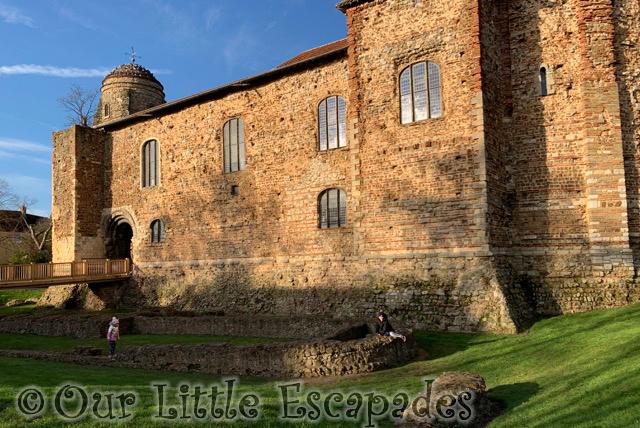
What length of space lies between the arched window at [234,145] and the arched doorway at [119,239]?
7.66m

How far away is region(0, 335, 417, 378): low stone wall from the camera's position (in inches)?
431

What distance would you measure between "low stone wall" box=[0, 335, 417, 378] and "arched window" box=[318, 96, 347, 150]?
844 cm

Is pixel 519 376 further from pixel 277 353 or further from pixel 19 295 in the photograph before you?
pixel 19 295

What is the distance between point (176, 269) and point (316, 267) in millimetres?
7862

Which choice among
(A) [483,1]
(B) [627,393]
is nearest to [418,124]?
(A) [483,1]

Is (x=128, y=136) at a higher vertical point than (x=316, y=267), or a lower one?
higher

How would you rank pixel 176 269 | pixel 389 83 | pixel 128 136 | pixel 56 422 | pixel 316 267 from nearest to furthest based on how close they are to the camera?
pixel 56 422 → pixel 389 83 → pixel 316 267 → pixel 176 269 → pixel 128 136

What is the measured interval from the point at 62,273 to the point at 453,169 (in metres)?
17.6

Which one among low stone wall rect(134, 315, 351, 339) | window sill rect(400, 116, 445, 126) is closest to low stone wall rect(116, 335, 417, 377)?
low stone wall rect(134, 315, 351, 339)

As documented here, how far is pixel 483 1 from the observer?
1552 centimetres

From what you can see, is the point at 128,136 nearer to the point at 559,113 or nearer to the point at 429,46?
the point at 429,46

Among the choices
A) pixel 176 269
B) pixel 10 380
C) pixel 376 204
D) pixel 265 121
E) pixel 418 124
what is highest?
pixel 265 121

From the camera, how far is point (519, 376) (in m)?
9.59

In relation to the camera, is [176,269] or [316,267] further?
[176,269]
